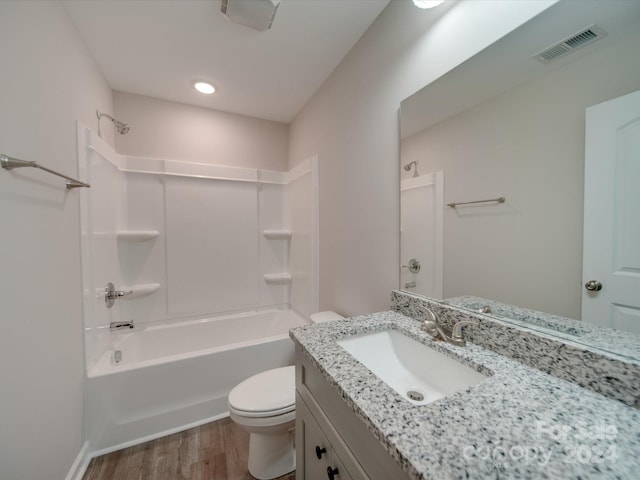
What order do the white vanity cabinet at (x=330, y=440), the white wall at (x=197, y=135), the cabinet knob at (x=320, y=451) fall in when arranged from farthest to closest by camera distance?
the white wall at (x=197, y=135), the cabinet knob at (x=320, y=451), the white vanity cabinet at (x=330, y=440)

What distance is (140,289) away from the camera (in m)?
2.21

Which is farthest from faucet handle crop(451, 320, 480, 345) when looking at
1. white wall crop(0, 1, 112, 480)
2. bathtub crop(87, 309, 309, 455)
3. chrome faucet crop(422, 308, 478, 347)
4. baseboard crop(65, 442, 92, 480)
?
baseboard crop(65, 442, 92, 480)

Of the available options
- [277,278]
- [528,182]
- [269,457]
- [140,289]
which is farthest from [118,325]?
[528,182]

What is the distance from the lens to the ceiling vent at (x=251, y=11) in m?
1.28

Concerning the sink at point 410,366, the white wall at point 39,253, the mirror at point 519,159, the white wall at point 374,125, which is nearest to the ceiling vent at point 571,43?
the mirror at point 519,159

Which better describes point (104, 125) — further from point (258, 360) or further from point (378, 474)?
point (378, 474)

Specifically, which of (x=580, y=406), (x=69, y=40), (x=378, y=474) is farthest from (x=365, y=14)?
(x=378, y=474)

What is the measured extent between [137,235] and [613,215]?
283 cm

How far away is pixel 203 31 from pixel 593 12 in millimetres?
1830

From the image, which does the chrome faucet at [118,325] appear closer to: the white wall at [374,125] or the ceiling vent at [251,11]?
the white wall at [374,125]

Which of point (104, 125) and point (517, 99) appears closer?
point (517, 99)

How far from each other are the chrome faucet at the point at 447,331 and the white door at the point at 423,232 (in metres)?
0.18

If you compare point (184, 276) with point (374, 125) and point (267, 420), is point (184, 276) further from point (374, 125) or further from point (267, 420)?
point (374, 125)

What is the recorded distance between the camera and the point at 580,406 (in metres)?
0.57
